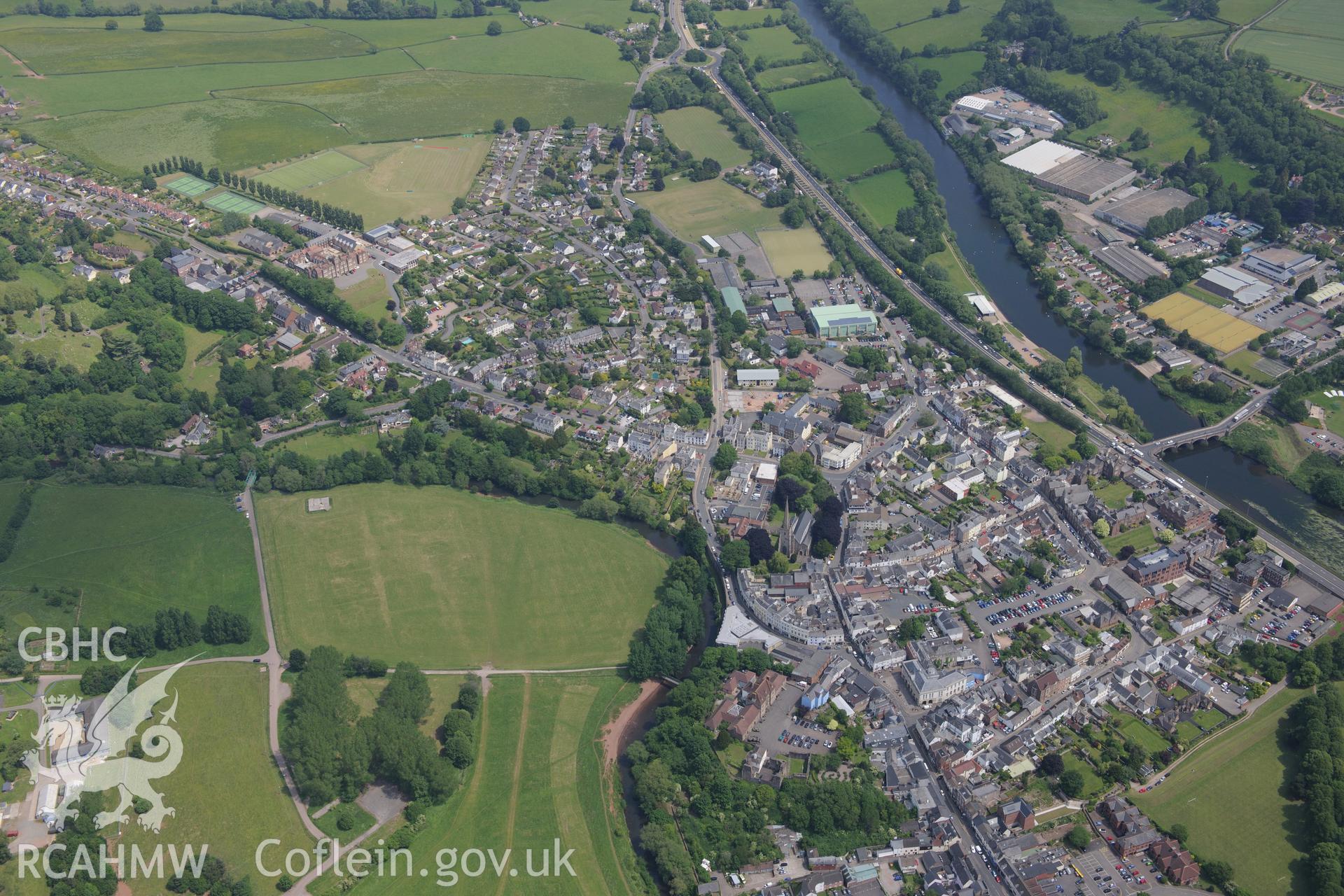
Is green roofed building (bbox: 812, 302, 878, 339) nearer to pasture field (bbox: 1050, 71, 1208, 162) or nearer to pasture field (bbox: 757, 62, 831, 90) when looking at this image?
pasture field (bbox: 1050, 71, 1208, 162)

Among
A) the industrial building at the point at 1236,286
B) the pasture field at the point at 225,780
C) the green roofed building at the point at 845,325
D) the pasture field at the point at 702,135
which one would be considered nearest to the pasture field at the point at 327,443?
the pasture field at the point at 225,780

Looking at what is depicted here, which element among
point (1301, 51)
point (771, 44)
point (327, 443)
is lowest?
point (327, 443)

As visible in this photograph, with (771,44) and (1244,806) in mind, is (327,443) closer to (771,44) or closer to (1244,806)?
(1244,806)

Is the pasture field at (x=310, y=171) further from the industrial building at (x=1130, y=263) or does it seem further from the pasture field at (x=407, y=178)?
the industrial building at (x=1130, y=263)

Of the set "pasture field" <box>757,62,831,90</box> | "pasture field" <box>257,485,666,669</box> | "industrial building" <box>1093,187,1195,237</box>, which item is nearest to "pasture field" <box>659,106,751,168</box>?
"pasture field" <box>757,62,831,90</box>

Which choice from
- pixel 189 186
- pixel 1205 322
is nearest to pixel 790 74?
pixel 1205 322
